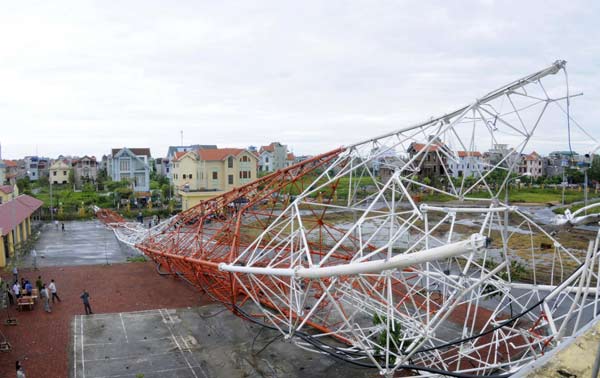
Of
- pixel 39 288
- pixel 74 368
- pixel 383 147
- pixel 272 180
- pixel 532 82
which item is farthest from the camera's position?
pixel 39 288

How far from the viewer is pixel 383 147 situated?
13.6m

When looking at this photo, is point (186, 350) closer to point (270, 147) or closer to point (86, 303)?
point (86, 303)

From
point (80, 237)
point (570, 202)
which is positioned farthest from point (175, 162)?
point (570, 202)

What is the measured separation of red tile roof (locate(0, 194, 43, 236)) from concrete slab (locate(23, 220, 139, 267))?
2200mm

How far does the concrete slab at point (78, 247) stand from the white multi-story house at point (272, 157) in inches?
1956

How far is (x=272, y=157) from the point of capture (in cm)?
9300

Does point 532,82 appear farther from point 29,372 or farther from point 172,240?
point 172,240

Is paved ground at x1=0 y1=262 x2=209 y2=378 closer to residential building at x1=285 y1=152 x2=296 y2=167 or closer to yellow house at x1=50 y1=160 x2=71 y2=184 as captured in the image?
yellow house at x1=50 y1=160 x2=71 y2=184

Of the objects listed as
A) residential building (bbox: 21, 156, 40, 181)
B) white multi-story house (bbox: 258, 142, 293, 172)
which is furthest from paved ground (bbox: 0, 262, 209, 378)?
residential building (bbox: 21, 156, 40, 181)

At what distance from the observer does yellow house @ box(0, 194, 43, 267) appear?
2730cm

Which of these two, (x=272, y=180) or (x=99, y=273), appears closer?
(x=272, y=180)

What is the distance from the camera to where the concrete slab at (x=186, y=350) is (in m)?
14.4

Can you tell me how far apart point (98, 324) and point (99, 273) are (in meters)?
8.56

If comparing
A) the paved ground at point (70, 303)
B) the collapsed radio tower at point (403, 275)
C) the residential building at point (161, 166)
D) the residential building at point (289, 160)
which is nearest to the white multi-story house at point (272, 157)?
the residential building at point (289, 160)
